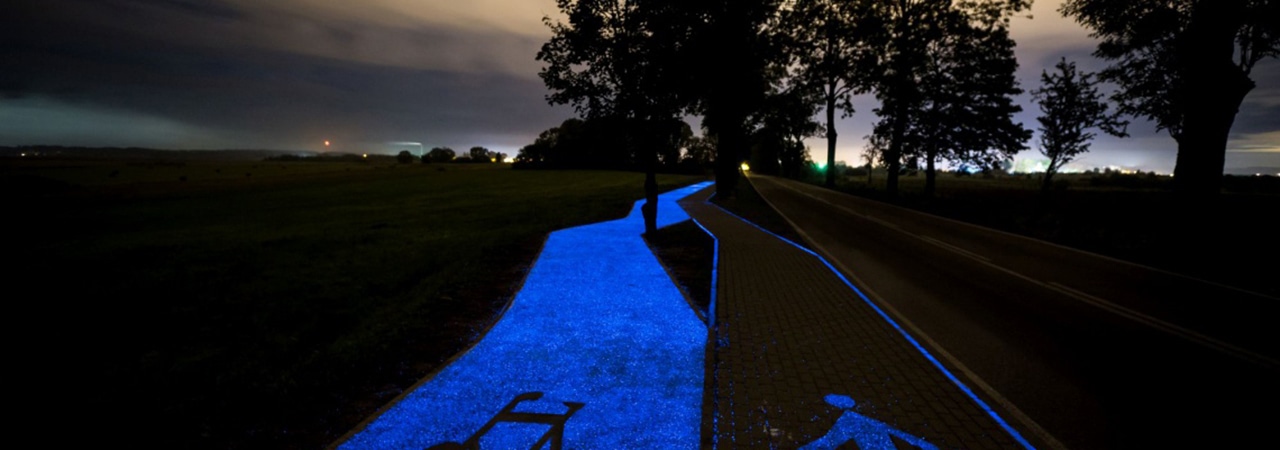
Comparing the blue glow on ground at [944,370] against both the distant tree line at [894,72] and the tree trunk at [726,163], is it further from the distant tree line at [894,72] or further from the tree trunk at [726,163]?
the tree trunk at [726,163]

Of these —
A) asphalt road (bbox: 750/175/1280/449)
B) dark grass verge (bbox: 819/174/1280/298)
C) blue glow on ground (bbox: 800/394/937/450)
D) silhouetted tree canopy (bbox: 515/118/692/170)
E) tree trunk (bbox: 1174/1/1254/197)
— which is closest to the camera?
blue glow on ground (bbox: 800/394/937/450)

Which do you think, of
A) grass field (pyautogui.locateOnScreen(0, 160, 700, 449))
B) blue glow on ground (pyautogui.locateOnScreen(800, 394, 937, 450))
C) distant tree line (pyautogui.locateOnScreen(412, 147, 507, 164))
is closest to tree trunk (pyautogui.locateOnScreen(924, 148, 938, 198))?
grass field (pyautogui.locateOnScreen(0, 160, 700, 449))

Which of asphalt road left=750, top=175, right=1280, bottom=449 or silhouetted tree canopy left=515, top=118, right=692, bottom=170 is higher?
silhouetted tree canopy left=515, top=118, right=692, bottom=170

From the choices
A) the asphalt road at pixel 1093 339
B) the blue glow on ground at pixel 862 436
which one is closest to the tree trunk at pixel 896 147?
the asphalt road at pixel 1093 339

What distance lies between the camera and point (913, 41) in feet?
89.7

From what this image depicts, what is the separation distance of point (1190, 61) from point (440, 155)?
123 metres

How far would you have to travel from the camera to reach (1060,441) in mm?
3820

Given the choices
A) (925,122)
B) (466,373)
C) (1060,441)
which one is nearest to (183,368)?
(466,373)

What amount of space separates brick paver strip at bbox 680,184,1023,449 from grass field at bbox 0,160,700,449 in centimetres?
361

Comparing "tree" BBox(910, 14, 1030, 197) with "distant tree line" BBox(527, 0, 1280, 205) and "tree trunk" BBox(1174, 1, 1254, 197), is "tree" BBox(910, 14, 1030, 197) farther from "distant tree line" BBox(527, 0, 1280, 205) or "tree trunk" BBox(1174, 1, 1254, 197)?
"tree trunk" BBox(1174, 1, 1254, 197)

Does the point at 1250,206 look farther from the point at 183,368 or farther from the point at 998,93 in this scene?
the point at 183,368

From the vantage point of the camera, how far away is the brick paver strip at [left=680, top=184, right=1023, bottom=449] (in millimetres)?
3947

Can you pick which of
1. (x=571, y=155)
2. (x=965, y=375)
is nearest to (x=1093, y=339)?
(x=965, y=375)

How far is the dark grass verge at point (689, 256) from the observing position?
27.1 feet
